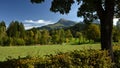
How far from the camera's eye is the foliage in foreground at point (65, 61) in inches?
400

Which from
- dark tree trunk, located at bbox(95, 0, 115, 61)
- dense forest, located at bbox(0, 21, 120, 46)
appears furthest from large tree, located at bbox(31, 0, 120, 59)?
dense forest, located at bbox(0, 21, 120, 46)

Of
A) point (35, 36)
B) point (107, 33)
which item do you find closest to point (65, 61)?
point (107, 33)

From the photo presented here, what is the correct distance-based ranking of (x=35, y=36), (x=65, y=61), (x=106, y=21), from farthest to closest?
(x=35, y=36) < (x=106, y=21) < (x=65, y=61)

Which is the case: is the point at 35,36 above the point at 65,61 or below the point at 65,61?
below

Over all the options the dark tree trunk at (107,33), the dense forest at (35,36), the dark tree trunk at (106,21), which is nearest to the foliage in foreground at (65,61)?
the dark tree trunk at (107,33)

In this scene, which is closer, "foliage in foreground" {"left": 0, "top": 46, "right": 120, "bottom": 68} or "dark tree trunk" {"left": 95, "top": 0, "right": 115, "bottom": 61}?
"foliage in foreground" {"left": 0, "top": 46, "right": 120, "bottom": 68}

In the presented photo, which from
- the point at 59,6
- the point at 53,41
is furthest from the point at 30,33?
the point at 59,6

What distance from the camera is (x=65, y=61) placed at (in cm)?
1145

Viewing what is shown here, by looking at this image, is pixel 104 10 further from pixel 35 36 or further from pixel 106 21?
pixel 35 36

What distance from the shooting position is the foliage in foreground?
10.2 metres

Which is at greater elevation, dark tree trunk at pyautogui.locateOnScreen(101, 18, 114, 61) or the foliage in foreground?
dark tree trunk at pyautogui.locateOnScreen(101, 18, 114, 61)

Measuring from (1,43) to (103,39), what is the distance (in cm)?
9189

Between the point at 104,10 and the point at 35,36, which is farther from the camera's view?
the point at 35,36

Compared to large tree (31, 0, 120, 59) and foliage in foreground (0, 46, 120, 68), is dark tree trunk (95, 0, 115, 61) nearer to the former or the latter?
large tree (31, 0, 120, 59)
